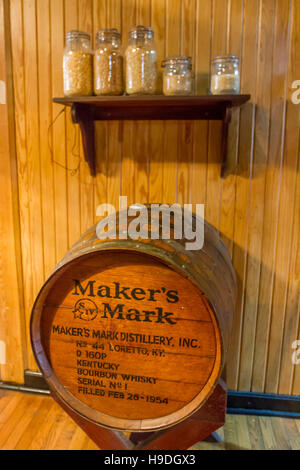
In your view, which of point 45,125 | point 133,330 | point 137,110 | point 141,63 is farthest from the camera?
point 45,125

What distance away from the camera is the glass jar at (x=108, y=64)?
5.49 ft

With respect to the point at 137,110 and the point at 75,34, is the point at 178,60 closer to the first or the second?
the point at 137,110

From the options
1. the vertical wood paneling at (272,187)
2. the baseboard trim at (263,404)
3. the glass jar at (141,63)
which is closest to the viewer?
the glass jar at (141,63)

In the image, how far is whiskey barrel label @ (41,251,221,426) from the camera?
1.26 m

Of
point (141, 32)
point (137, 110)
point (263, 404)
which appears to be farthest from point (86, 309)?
point (263, 404)

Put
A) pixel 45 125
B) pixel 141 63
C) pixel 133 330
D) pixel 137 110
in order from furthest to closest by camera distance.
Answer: pixel 45 125 < pixel 137 110 < pixel 141 63 < pixel 133 330

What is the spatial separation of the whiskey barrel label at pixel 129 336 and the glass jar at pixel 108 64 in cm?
82

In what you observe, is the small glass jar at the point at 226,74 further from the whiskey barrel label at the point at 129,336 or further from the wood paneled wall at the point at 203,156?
the whiskey barrel label at the point at 129,336

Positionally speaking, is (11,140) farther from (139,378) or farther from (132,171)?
(139,378)

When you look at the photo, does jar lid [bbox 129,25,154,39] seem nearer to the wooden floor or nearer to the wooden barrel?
the wooden barrel

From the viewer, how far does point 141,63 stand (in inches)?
65.3

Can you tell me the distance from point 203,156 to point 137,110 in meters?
0.40

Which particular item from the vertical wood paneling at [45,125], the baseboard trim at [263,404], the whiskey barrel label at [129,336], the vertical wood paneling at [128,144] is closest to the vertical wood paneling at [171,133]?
the vertical wood paneling at [128,144]

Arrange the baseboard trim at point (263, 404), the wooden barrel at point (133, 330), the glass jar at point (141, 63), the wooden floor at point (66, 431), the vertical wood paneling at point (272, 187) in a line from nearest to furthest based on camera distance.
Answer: the wooden barrel at point (133, 330)
the glass jar at point (141, 63)
the vertical wood paneling at point (272, 187)
the wooden floor at point (66, 431)
the baseboard trim at point (263, 404)
